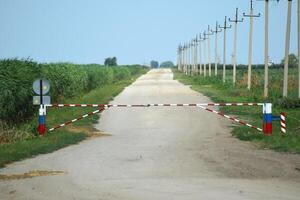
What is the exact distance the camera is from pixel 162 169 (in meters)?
14.0

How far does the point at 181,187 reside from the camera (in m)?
11.6

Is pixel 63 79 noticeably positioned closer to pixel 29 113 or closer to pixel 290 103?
pixel 29 113

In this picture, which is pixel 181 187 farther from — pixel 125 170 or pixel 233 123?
pixel 233 123

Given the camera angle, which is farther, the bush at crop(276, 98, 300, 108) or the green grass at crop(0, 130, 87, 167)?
the bush at crop(276, 98, 300, 108)

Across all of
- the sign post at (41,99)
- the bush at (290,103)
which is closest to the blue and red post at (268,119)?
the sign post at (41,99)

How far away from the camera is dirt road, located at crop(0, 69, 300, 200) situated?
439 inches

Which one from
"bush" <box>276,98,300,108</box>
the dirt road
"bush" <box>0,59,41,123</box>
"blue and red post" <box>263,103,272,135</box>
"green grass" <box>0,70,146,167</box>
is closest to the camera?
the dirt road

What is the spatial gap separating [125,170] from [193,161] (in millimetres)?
2084

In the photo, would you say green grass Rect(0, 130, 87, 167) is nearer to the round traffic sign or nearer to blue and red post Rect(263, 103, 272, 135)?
the round traffic sign

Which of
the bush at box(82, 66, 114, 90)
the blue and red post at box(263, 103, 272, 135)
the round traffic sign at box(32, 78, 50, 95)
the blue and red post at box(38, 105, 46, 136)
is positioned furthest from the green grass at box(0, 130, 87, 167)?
the bush at box(82, 66, 114, 90)

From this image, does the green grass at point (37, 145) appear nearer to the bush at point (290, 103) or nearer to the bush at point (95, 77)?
the bush at point (290, 103)

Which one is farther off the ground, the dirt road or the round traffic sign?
the round traffic sign

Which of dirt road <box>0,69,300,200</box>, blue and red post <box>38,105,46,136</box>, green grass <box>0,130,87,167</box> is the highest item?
blue and red post <box>38,105,46,136</box>

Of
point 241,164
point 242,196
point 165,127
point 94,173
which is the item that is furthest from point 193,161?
point 165,127
